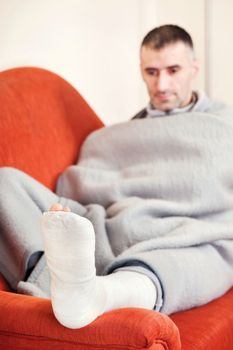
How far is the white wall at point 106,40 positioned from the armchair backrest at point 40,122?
16cm

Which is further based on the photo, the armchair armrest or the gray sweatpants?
the gray sweatpants

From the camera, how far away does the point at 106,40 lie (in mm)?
2650

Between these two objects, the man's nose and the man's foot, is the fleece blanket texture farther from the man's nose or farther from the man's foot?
the man's foot

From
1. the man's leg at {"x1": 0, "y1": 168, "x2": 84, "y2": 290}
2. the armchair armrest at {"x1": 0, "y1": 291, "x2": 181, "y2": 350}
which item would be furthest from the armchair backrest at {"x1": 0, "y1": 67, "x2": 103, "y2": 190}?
the armchair armrest at {"x1": 0, "y1": 291, "x2": 181, "y2": 350}

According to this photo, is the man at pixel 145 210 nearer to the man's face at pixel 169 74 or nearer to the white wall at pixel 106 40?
the man's face at pixel 169 74

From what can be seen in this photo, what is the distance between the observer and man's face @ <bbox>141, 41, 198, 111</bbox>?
212cm

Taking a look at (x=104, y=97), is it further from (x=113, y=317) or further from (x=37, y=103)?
(x=113, y=317)

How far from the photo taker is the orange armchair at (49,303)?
1.12m

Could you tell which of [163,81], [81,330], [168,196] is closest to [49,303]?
[81,330]

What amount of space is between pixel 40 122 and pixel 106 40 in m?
0.82

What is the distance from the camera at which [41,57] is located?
2.28m

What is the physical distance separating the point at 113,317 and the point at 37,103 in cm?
99

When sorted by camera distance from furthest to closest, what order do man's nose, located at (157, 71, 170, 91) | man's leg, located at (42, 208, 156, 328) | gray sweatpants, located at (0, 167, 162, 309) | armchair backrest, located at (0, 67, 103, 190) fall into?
man's nose, located at (157, 71, 170, 91), armchair backrest, located at (0, 67, 103, 190), gray sweatpants, located at (0, 167, 162, 309), man's leg, located at (42, 208, 156, 328)

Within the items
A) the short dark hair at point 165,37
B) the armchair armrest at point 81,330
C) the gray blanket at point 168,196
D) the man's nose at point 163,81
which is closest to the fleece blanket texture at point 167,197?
the gray blanket at point 168,196
